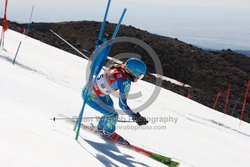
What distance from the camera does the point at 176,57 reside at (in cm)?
3947

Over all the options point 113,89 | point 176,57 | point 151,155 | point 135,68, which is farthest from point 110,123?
point 176,57

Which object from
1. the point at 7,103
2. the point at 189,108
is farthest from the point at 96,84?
the point at 189,108

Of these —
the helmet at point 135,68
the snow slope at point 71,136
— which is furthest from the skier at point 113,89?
the snow slope at point 71,136

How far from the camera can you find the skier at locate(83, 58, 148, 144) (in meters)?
5.53

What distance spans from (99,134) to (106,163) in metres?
1.63

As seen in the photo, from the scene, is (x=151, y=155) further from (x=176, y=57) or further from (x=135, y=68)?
(x=176, y=57)

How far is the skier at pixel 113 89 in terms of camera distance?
553cm

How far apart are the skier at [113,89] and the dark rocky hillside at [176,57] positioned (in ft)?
69.7

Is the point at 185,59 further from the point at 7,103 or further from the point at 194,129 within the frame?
the point at 7,103

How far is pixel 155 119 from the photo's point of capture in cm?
971

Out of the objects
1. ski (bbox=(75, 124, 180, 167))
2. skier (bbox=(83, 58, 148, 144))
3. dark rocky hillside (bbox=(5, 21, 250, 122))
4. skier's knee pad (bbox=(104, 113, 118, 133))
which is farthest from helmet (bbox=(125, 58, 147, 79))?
dark rocky hillside (bbox=(5, 21, 250, 122))

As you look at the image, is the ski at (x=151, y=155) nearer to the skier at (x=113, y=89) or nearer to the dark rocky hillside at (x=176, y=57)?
the skier at (x=113, y=89)

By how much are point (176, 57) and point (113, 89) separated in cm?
3444

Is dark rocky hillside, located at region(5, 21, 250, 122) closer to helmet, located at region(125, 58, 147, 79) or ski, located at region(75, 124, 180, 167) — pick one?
ski, located at region(75, 124, 180, 167)
